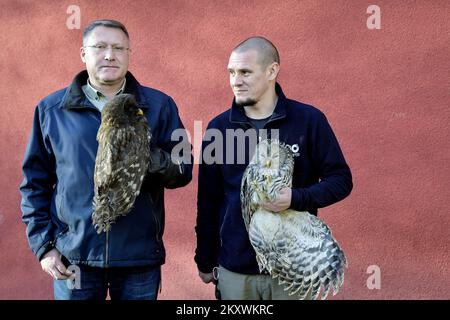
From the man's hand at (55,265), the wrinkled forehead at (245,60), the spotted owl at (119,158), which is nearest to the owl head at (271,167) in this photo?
the wrinkled forehead at (245,60)

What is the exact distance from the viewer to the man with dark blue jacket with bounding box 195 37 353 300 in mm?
3332

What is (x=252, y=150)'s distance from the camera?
3.36m

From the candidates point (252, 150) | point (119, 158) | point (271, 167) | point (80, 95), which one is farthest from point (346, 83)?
point (119, 158)

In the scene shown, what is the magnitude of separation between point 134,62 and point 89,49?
6.16ft

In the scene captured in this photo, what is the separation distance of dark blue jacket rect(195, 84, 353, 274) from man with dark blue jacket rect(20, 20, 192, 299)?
23cm

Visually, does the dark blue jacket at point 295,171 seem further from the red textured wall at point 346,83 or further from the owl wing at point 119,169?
the red textured wall at point 346,83

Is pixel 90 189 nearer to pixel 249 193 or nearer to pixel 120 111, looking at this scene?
pixel 120 111

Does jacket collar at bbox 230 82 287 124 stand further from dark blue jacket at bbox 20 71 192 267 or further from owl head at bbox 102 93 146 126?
owl head at bbox 102 93 146 126

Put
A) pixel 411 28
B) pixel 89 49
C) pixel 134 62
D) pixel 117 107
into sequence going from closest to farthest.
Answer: pixel 117 107
pixel 89 49
pixel 411 28
pixel 134 62

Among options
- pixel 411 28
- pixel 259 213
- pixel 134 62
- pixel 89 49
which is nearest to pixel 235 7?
pixel 134 62

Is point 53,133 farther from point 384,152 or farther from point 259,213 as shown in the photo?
point 384,152

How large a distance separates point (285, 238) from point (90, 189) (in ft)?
3.22

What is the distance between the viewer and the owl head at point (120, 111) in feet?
10.3

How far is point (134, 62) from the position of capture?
5.26m
